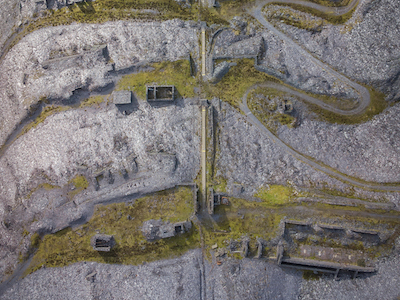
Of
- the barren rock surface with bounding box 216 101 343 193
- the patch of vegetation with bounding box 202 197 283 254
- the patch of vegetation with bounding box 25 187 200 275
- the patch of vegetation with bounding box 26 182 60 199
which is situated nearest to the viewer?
the patch of vegetation with bounding box 202 197 283 254

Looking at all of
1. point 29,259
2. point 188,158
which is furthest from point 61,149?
point 188,158

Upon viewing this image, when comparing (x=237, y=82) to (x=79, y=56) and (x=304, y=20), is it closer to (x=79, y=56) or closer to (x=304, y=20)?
(x=304, y=20)

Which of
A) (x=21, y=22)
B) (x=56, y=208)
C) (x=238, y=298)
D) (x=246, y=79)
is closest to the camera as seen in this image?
(x=238, y=298)

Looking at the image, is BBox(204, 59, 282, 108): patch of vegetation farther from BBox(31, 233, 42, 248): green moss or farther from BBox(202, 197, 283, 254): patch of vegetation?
BBox(31, 233, 42, 248): green moss

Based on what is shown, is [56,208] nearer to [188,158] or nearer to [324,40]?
[188,158]

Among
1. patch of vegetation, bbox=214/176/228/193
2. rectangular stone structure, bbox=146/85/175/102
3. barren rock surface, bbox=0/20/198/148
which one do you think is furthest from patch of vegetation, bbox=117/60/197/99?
patch of vegetation, bbox=214/176/228/193

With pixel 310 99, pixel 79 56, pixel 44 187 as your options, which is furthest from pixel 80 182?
pixel 310 99
